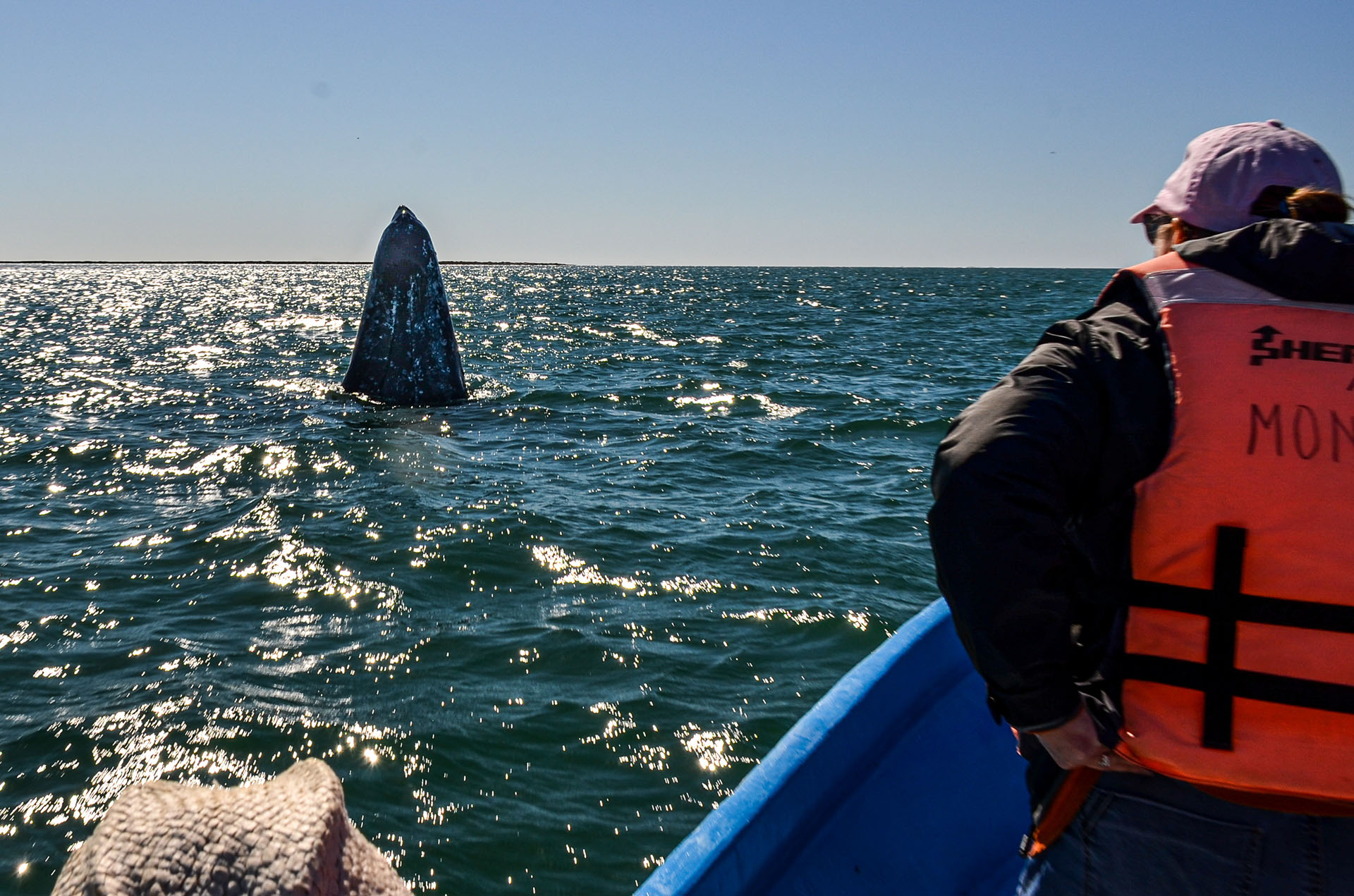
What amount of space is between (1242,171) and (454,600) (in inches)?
191

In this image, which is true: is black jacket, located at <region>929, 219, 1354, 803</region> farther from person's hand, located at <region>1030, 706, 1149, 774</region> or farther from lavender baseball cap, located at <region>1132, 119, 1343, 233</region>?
lavender baseball cap, located at <region>1132, 119, 1343, 233</region>

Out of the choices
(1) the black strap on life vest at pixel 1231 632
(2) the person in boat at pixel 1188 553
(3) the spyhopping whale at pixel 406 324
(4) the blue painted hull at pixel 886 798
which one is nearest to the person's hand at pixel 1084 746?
(2) the person in boat at pixel 1188 553

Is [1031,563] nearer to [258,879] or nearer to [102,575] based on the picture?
[258,879]

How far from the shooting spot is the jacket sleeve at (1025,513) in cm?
152

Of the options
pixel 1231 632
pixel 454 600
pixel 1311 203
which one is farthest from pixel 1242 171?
pixel 454 600

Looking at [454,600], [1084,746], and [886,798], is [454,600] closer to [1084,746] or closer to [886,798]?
[886,798]

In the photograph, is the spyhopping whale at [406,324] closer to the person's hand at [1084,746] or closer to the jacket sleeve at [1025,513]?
the jacket sleeve at [1025,513]

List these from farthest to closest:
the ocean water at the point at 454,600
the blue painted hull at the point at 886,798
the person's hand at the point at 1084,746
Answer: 1. the ocean water at the point at 454,600
2. the blue painted hull at the point at 886,798
3. the person's hand at the point at 1084,746

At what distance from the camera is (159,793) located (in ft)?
5.53

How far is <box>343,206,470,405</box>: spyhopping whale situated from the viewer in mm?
11391

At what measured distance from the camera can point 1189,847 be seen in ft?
4.87

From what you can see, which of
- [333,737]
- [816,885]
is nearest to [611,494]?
[333,737]

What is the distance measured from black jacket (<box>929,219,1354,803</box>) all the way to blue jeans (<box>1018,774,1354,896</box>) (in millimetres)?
139

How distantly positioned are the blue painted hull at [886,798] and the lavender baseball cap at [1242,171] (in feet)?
5.65
